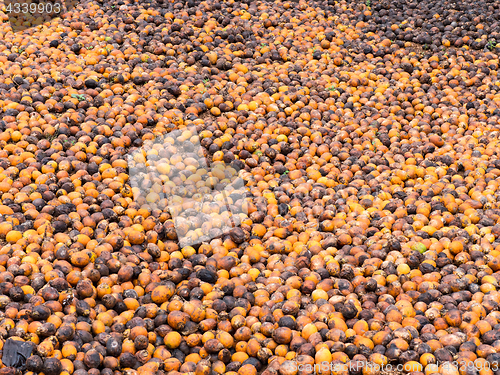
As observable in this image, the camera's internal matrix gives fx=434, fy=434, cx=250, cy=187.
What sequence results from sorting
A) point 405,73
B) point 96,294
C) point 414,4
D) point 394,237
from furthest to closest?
point 414,4 → point 405,73 → point 394,237 → point 96,294

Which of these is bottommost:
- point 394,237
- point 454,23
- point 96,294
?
point 96,294

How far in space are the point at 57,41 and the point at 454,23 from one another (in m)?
6.90

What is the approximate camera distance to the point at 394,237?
4.28m

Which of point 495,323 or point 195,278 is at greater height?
point 495,323

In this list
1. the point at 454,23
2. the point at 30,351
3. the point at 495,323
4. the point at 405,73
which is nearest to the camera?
the point at 30,351

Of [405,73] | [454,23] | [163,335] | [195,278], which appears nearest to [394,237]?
[195,278]

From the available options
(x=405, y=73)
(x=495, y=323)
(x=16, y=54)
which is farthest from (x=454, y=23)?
(x=16, y=54)

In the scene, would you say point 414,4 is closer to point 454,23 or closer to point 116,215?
point 454,23

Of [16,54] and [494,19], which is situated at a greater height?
[494,19]

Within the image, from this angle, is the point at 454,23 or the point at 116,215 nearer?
the point at 116,215

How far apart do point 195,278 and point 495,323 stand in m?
2.49

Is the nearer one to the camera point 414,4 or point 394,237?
point 394,237

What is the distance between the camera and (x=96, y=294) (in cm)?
373

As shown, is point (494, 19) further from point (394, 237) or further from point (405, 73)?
point (394, 237)
